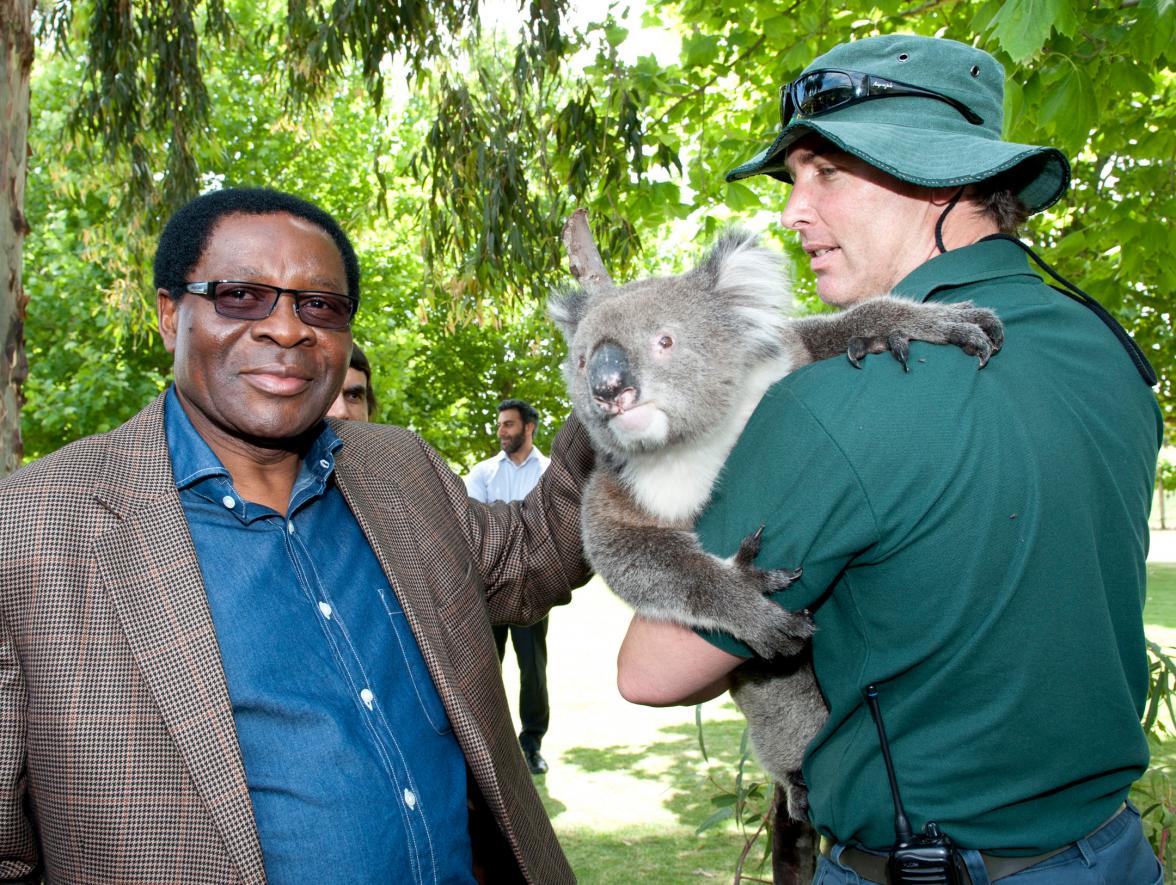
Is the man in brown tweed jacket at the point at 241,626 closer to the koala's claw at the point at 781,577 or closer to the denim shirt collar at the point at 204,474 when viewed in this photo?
the denim shirt collar at the point at 204,474

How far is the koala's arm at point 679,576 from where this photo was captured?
1523 millimetres

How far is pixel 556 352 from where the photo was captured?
18.8 m

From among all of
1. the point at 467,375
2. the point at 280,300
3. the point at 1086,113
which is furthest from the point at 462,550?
the point at 467,375

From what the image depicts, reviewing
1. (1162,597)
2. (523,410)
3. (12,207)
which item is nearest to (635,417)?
(12,207)

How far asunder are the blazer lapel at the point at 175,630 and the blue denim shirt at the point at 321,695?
0.19 ft

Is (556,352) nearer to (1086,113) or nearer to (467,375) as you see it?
(467,375)

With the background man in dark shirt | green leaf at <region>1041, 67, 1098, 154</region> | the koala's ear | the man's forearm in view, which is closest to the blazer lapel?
the man's forearm

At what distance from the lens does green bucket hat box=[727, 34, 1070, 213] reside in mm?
1516

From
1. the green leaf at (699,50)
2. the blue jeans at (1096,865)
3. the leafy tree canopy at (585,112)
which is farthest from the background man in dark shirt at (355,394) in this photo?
the blue jeans at (1096,865)

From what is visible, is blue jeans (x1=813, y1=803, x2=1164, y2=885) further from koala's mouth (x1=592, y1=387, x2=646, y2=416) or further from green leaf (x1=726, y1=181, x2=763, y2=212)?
green leaf (x1=726, y1=181, x2=763, y2=212)

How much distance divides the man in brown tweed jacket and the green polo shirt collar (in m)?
1.11

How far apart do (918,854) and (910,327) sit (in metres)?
0.81

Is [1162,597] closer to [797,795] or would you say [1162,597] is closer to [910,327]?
[797,795]

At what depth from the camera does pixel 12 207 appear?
3.58 meters
